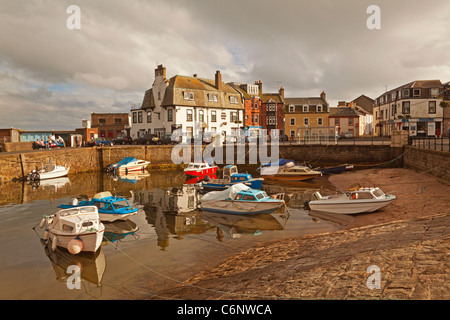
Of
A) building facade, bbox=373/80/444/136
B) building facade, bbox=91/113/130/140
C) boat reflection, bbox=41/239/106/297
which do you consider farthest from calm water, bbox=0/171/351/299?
building facade, bbox=91/113/130/140

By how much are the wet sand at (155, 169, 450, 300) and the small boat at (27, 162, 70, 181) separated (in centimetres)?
3013

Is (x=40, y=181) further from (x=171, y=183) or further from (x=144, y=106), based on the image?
(x=144, y=106)

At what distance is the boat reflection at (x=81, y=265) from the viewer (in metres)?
11.2

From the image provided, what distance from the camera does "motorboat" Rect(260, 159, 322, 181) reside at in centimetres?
3309

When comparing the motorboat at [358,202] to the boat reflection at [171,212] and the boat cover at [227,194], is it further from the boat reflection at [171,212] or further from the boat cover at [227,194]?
the boat reflection at [171,212]

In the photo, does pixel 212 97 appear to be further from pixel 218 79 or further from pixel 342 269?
pixel 342 269

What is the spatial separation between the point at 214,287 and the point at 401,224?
31.5ft

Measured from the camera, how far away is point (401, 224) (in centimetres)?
1382

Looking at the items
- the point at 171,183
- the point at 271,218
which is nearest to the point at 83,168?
the point at 171,183

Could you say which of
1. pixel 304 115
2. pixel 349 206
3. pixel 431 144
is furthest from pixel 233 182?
pixel 304 115

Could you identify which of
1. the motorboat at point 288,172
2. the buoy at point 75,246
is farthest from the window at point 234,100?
the buoy at point 75,246

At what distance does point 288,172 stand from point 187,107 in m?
27.4

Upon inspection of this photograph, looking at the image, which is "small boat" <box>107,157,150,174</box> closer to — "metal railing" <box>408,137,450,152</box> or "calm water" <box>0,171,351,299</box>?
"calm water" <box>0,171,351,299</box>
